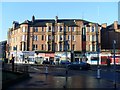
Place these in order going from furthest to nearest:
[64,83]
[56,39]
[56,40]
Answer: [56,39] < [56,40] < [64,83]

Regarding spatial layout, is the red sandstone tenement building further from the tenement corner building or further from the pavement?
the pavement

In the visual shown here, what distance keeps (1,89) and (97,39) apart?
77416 mm

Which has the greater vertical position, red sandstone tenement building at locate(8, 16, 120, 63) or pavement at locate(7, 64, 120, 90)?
red sandstone tenement building at locate(8, 16, 120, 63)

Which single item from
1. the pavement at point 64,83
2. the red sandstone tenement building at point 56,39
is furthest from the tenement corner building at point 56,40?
the pavement at point 64,83

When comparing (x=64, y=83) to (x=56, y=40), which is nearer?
(x=64, y=83)

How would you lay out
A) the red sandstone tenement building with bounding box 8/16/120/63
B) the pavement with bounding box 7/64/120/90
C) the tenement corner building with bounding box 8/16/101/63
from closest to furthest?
the pavement with bounding box 7/64/120/90 < the tenement corner building with bounding box 8/16/101/63 < the red sandstone tenement building with bounding box 8/16/120/63

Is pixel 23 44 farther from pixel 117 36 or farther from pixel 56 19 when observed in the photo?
pixel 117 36

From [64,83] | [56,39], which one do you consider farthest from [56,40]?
[64,83]

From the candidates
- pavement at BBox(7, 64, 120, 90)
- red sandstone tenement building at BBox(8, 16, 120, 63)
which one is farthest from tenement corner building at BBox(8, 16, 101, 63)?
pavement at BBox(7, 64, 120, 90)

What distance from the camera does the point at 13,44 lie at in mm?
105125

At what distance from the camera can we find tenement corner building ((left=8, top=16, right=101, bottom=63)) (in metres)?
92.3

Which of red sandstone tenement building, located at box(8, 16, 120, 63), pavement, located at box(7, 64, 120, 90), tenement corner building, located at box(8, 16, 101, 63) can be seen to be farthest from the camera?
red sandstone tenement building, located at box(8, 16, 120, 63)

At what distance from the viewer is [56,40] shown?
94.8 metres

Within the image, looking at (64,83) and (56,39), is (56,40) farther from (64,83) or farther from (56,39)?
→ (64,83)
